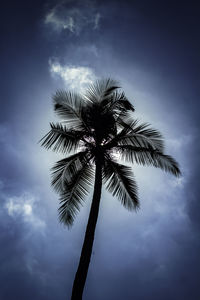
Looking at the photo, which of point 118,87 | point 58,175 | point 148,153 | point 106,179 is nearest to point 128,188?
point 106,179

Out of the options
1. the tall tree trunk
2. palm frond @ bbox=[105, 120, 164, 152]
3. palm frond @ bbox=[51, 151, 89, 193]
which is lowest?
the tall tree trunk

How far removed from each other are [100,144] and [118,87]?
2.52m

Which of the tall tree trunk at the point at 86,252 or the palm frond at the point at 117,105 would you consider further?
the palm frond at the point at 117,105

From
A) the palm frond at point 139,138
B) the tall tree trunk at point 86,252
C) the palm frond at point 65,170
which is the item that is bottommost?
the tall tree trunk at point 86,252

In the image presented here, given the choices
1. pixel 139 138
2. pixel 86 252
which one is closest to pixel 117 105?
pixel 139 138

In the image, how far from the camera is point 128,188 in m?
7.25

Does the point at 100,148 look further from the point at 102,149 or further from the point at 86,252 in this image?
the point at 86,252

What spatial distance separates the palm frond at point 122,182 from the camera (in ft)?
23.7

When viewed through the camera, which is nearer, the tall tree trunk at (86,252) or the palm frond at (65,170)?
the tall tree trunk at (86,252)

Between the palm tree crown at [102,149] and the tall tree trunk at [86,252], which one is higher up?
the palm tree crown at [102,149]

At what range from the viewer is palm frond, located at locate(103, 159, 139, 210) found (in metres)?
7.22

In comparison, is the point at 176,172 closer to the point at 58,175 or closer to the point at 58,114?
the point at 58,175

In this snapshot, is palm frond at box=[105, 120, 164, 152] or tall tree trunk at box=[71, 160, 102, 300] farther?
palm frond at box=[105, 120, 164, 152]

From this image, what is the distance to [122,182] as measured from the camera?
288 inches
